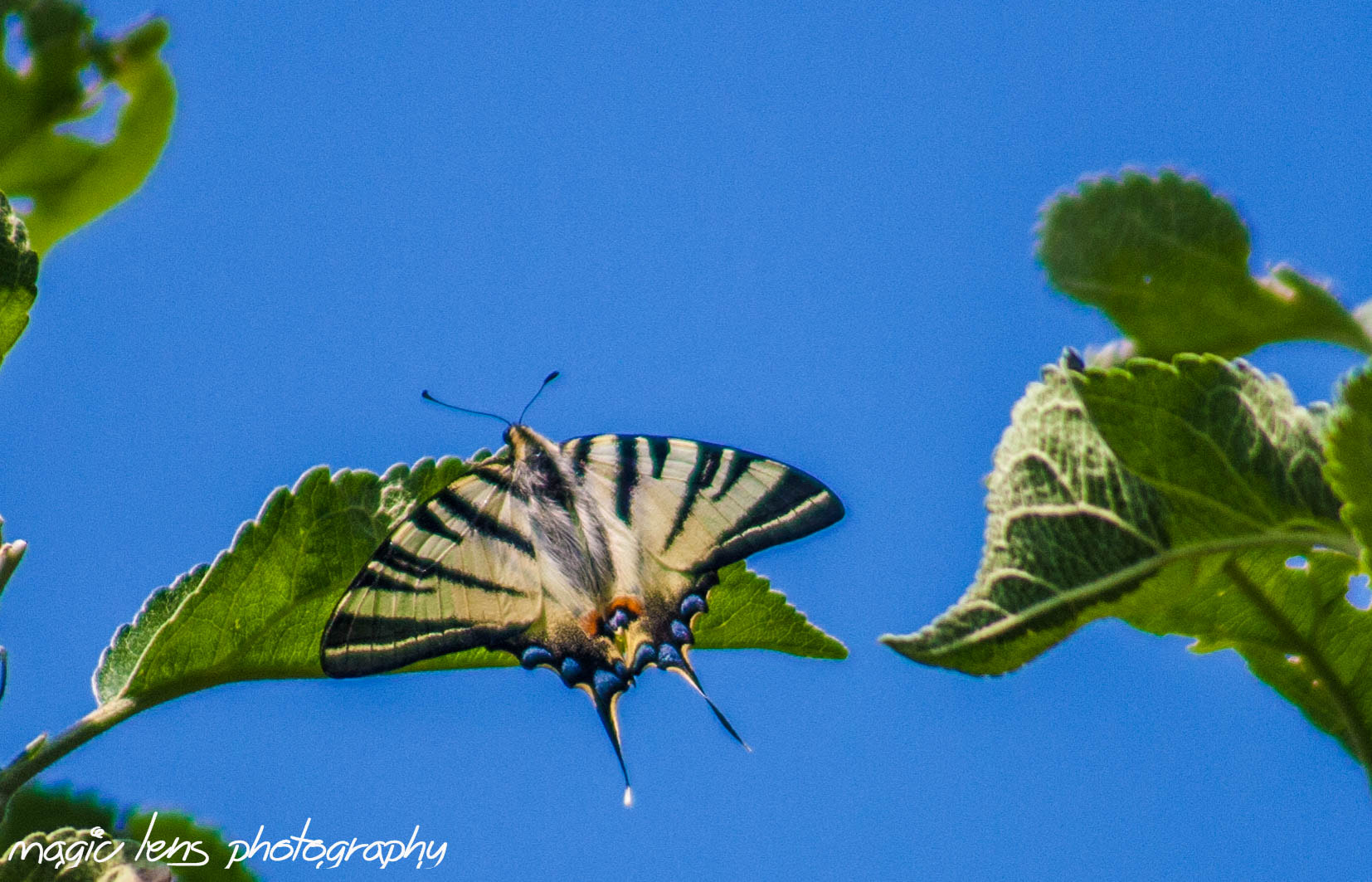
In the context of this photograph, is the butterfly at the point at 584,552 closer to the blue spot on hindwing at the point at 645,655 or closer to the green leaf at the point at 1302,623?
the blue spot on hindwing at the point at 645,655

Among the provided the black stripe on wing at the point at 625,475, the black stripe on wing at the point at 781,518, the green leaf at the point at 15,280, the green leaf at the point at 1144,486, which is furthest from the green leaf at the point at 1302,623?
the green leaf at the point at 15,280

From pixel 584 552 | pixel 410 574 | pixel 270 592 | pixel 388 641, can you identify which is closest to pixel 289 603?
pixel 270 592

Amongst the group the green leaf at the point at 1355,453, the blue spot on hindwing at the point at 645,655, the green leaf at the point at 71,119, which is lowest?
the green leaf at the point at 1355,453

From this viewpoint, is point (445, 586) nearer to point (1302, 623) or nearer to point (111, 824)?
point (111, 824)

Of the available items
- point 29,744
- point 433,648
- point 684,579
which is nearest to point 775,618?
point 684,579

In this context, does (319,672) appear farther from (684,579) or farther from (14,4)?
(14,4)

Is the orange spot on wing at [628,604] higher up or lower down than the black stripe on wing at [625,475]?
lower down

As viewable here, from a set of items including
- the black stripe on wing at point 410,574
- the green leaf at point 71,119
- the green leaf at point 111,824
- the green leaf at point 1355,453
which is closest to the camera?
the green leaf at point 1355,453
